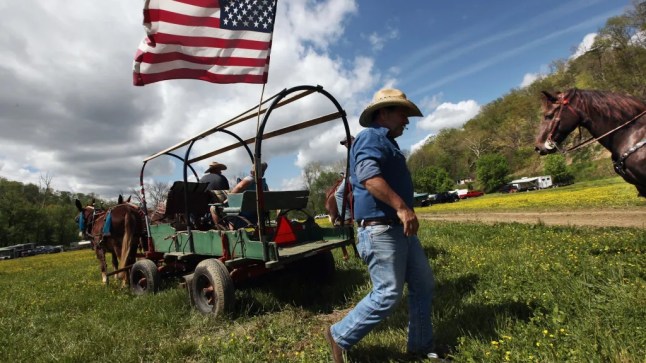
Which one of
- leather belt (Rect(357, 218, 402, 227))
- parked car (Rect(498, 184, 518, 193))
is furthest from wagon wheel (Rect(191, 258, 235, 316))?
parked car (Rect(498, 184, 518, 193))

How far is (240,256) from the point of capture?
5414mm

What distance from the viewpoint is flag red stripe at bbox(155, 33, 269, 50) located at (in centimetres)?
520

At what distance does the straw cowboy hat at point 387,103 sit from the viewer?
11.0ft

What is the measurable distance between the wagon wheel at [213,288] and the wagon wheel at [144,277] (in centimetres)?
191

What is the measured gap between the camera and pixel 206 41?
545 cm

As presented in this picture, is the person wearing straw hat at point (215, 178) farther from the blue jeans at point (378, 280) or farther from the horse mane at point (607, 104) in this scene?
the horse mane at point (607, 104)

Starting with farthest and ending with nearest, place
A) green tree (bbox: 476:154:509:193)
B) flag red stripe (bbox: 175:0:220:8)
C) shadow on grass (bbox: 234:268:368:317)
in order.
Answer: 1. green tree (bbox: 476:154:509:193)
2. shadow on grass (bbox: 234:268:368:317)
3. flag red stripe (bbox: 175:0:220:8)

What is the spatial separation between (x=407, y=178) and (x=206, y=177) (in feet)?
22.3

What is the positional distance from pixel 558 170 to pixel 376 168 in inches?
3312

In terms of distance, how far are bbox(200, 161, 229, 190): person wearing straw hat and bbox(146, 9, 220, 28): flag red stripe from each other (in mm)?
4344

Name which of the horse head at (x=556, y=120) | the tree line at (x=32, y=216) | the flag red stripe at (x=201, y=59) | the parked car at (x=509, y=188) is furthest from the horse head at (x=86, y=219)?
the parked car at (x=509, y=188)

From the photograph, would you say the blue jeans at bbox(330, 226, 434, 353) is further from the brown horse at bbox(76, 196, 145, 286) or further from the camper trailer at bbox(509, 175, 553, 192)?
the camper trailer at bbox(509, 175, 553, 192)

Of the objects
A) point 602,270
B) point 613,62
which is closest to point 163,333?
point 602,270

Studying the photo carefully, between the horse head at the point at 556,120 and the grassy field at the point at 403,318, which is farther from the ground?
the horse head at the point at 556,120
